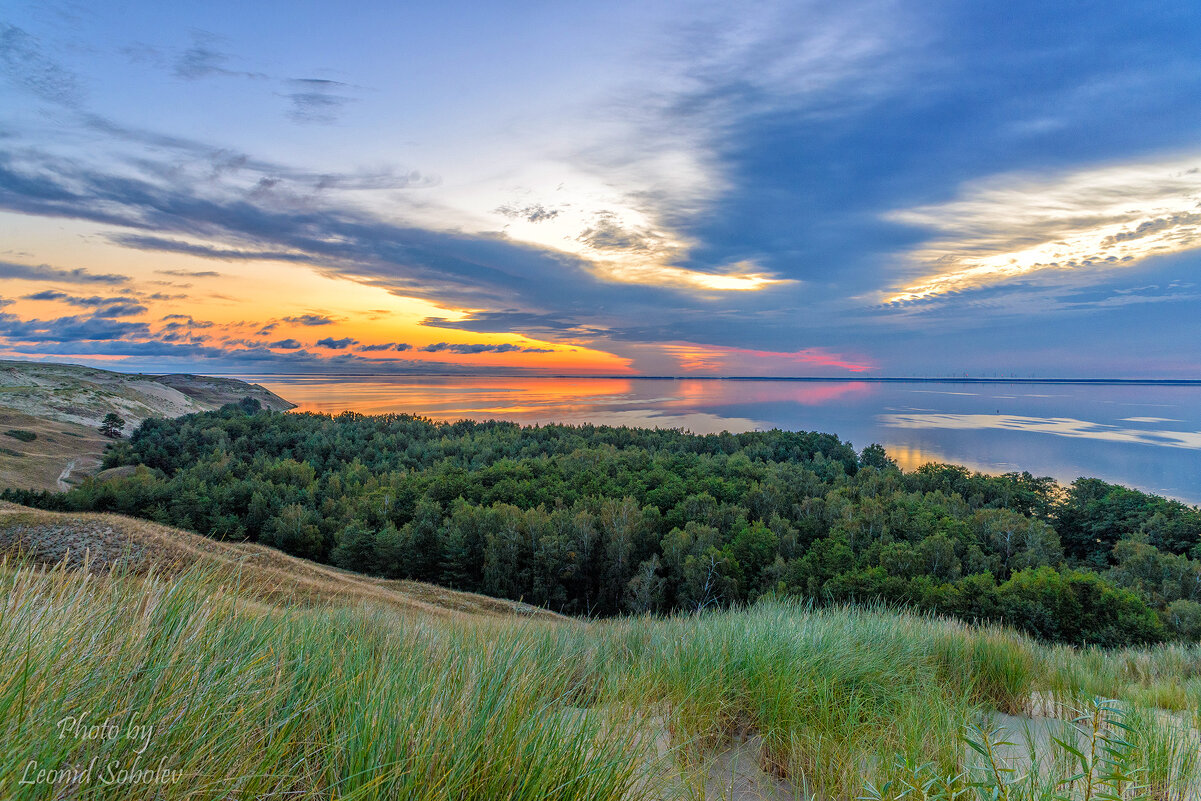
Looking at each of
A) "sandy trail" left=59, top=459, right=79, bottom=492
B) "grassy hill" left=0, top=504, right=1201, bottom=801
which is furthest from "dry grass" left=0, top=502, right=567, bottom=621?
"sandy trail" left=59, top=459, right=79, bottom=492

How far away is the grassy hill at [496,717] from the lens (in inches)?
68.5

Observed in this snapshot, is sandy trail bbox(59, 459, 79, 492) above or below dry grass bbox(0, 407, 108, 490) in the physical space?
below

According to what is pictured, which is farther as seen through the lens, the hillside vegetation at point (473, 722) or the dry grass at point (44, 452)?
the dry grass at point (44, 452)

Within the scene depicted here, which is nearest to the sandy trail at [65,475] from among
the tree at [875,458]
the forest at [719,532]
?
the forest at [719,532]

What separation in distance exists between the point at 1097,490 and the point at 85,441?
318 ft

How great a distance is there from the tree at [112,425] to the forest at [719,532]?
729 inches

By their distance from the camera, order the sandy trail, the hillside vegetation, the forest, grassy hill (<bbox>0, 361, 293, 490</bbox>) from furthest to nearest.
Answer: grassy hill (<bbox>0, 361, 293, 490</bbox>) < the sandy trail < the forest < the hillside vegetation

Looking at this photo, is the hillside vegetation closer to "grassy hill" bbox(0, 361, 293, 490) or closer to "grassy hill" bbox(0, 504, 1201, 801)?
"grassy hill" bbox(0, 504, 1201, 801)

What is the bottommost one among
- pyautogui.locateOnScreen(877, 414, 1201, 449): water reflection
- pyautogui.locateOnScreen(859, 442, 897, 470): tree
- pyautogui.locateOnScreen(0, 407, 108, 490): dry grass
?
pyautogui.locateOnScreen(0, 407, 108, 490): dry grass

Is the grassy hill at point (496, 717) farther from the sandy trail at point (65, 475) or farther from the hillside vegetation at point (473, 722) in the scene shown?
the sandy trail at point (65, 475)

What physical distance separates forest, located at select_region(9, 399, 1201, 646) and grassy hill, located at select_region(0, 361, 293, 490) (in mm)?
6566

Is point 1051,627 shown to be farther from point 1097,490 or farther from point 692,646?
point 1097,490

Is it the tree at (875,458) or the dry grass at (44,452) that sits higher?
the tree at (875,458)

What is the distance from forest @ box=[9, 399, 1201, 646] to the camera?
19.0 metres
